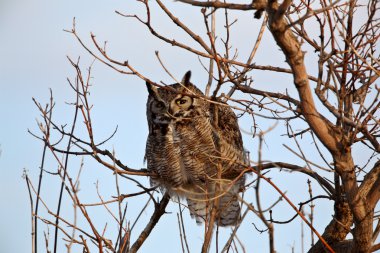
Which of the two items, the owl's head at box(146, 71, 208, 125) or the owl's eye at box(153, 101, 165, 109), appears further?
the owl's eye at box(153, 101, 165, 109)

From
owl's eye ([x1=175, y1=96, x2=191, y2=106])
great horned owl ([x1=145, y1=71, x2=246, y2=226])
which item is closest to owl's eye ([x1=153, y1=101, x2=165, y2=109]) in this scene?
great horned owl ([x1=145, y1=71, x2=246, y2=226])

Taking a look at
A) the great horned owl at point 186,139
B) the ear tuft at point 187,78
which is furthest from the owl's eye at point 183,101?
the ear tuft at point 187,78

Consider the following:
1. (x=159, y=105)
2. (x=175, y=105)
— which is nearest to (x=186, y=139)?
(x=175, y=105)

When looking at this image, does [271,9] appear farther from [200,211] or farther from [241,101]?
[200,211]

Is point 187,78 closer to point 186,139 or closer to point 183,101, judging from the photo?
point 183,101

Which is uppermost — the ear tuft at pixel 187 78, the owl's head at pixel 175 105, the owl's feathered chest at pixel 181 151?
the ear tuft at pixel 187 78

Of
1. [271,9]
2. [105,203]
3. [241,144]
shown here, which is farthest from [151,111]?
[271,9]

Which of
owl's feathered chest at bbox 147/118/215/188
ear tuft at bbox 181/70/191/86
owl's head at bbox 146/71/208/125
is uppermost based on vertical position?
ear tuft at bbox 181/70/191/86

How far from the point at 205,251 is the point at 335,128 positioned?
32.0 inches

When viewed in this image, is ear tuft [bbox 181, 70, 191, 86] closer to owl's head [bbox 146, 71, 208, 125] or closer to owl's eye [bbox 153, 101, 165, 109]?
owl's head [bbox 146, 71, 208, 125]

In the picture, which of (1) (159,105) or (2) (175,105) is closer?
(2) (175,105)

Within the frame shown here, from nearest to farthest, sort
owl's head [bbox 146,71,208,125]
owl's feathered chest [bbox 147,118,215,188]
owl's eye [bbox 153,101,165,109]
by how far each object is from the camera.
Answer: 1. owl's feathered chest [bbox 147,118,215,188]
2. owl's head [bbox 146,71,208,125]
3. owl's eye [bbox 153,101,165,109]

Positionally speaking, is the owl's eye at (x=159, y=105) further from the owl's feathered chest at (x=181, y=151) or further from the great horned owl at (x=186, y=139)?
the owl's feathered chest at (x=181, y=151)

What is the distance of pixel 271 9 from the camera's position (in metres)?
2.27
